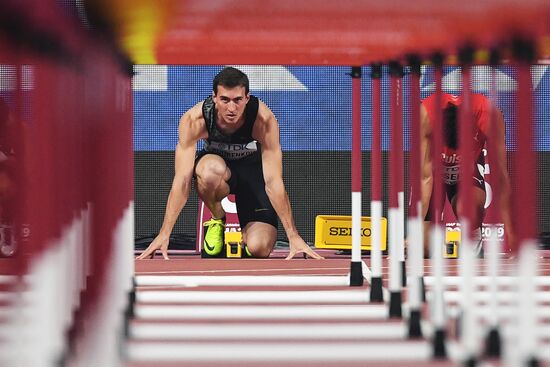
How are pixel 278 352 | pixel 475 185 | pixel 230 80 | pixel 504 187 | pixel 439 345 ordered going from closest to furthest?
1. pixel 439 345
2. pixel 278 352
3. pixel 230 80
4. pixel 504 187
5. pixel 475 185

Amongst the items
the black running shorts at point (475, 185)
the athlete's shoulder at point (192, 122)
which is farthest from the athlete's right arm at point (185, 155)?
the black running shorts at point (475, 185)

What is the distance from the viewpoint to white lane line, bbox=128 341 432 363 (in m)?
3.72

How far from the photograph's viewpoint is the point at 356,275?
19.0 feet

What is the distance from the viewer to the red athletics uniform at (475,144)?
701 centimetres

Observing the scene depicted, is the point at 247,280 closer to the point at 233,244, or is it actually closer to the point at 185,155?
the point at 185,155

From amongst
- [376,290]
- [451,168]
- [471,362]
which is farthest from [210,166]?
[471,362]

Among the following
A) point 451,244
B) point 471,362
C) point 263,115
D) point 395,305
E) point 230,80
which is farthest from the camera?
point 451,244

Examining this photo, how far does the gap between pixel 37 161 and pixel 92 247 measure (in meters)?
0.61

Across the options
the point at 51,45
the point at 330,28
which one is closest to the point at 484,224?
the point at 330,28

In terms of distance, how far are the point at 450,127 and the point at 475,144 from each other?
0.39m

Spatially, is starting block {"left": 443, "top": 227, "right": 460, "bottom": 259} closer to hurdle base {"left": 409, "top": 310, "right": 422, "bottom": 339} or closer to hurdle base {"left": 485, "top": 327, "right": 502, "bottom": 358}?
hurdle base {"left": 409, "top": 310, "right": 422, "bottom": 339}

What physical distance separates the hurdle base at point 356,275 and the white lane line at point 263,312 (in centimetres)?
78

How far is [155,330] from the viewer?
4.29m

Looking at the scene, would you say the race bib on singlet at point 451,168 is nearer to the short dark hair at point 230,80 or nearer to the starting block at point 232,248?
the starting block at point 232,248
